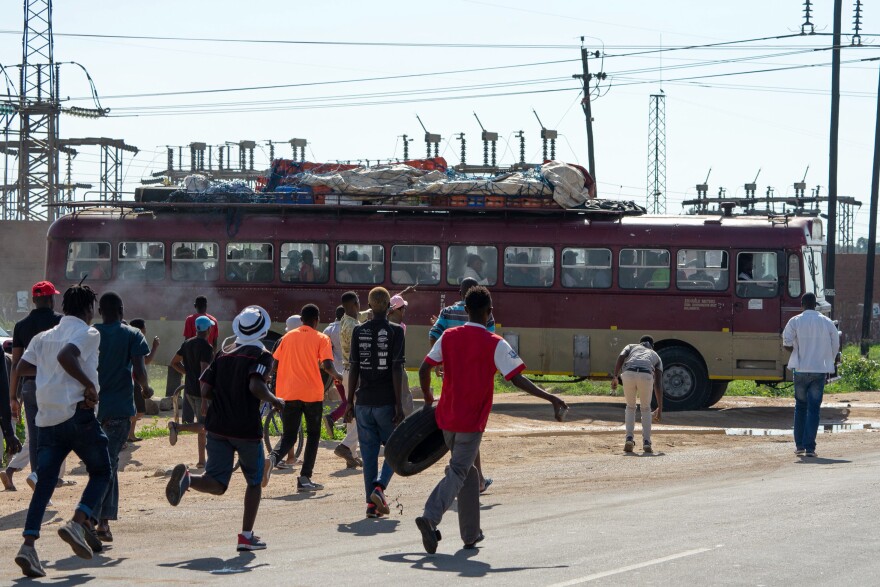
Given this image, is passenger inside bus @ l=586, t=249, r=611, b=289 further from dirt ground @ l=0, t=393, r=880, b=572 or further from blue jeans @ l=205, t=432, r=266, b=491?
blue jeans @ l=205, t=432, r=266, b=491

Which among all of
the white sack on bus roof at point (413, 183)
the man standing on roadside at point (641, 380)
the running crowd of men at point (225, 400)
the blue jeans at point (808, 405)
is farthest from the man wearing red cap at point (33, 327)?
the white sack on bus roof at point (413, 183)

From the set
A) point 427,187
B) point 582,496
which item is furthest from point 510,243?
point 582,496

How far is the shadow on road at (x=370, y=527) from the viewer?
32.3 ft

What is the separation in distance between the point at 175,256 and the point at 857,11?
2276cm

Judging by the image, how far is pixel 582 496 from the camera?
11.8 m

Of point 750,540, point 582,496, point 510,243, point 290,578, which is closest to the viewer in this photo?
point 290,578

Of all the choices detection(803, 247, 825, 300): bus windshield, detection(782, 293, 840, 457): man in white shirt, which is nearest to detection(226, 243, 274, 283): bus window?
detection(803, 247, 825, 300): bus windshield

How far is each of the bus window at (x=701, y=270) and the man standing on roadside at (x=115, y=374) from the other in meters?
14.0

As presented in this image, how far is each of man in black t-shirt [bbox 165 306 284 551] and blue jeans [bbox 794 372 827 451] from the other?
824 cm

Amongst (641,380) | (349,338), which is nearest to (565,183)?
(641,380)

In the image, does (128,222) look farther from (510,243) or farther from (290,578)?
(290,578)

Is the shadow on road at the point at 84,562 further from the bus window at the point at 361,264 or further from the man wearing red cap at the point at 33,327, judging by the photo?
the bus window at the point at 361,264

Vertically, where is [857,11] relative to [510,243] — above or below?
above

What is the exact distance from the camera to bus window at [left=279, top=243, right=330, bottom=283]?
74.7 ft
